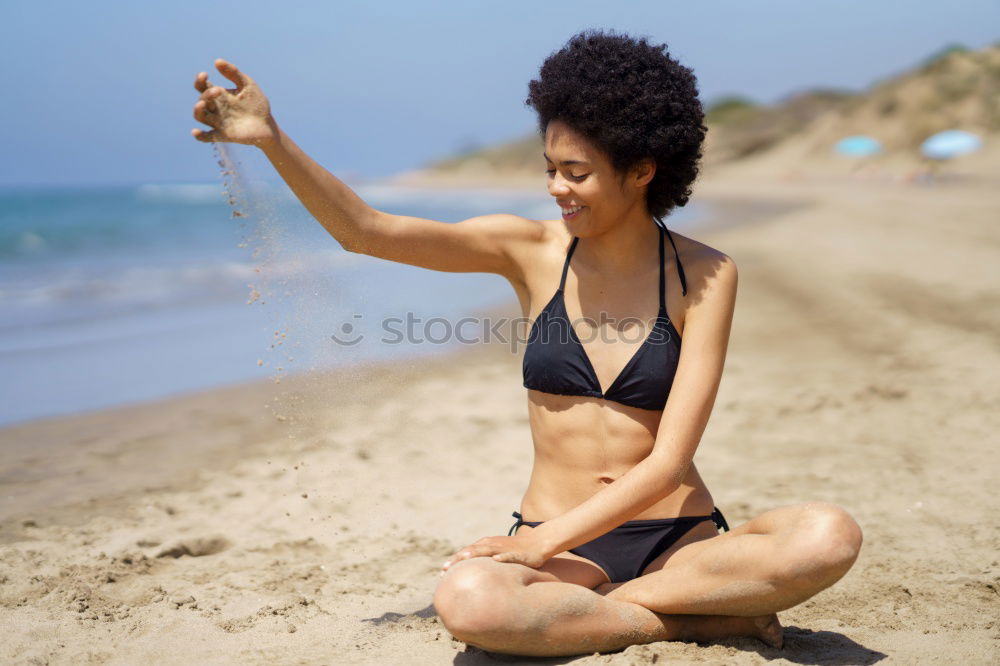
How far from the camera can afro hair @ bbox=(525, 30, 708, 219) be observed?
2.79m

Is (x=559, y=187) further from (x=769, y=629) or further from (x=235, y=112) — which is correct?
(x=769, y=629)

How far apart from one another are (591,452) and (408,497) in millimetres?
1864

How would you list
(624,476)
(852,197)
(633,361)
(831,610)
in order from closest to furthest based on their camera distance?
1. (624,476)
2. (633,361)
3. (831,610)
4. (852,197)

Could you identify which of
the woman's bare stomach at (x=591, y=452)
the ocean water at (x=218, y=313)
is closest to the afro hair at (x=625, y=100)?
the woman's bare stomach at (x=591, y=452)

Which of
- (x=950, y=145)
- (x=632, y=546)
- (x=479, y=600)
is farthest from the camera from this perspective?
(x=950, y=145)

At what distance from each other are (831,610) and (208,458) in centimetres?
338

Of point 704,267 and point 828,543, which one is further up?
point 704,267

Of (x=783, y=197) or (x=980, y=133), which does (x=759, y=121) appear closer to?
(x=980, y=133)

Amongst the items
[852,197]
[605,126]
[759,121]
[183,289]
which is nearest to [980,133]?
[852,197]

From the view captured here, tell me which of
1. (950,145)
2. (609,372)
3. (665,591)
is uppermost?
(950,145)

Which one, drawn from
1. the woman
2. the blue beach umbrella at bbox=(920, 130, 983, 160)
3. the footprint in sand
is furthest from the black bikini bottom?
the blue beach umbrella at bbox=(920, 130, 983, 160)

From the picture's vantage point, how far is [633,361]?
2.88 m

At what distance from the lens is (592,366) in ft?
9.56

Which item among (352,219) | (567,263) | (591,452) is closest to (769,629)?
(591,452)
